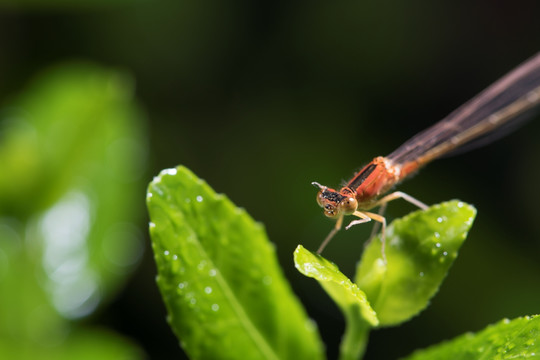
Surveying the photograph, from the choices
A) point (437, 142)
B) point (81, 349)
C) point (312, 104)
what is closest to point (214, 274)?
point (81, 349)

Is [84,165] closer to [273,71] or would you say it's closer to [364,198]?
[364,198]

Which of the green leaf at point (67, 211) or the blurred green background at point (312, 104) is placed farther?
the blurred green background at point (312, 104)

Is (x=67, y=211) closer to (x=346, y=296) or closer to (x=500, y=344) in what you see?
(x=346, y=296)

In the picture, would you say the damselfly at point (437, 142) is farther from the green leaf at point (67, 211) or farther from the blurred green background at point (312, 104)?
the green leaf at point (67, 211)

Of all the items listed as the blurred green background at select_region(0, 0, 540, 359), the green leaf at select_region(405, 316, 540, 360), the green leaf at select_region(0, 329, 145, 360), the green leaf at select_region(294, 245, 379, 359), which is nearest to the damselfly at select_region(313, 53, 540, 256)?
the green leaf at select_region(294, 245, 379, 359)

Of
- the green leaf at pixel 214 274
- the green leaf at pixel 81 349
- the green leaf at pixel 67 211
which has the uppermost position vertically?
the green leaf at pixel 214 274

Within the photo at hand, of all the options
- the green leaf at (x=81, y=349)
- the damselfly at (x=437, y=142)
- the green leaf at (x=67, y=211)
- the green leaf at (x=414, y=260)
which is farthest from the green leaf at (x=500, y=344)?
the green leaf at (x=67, y=211)
